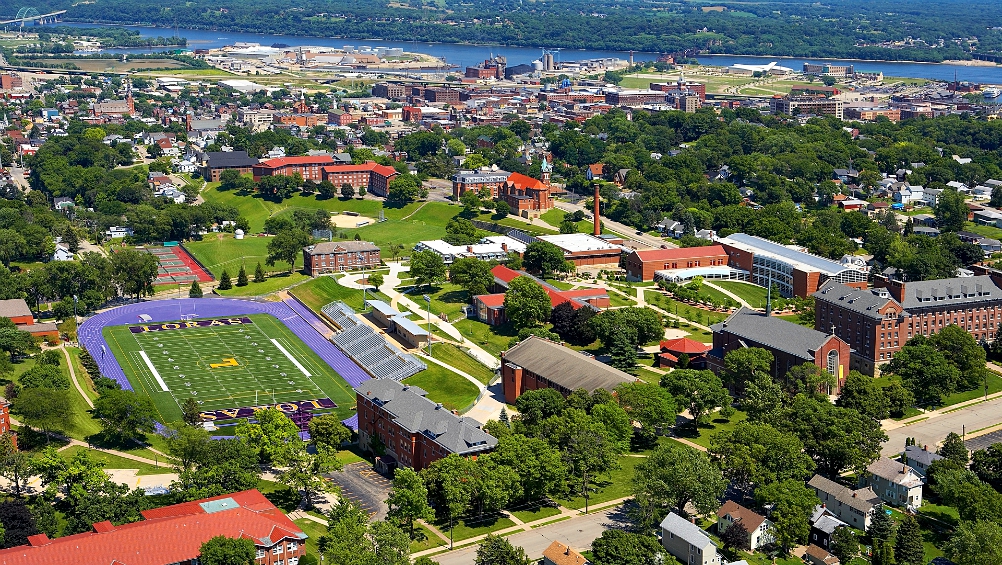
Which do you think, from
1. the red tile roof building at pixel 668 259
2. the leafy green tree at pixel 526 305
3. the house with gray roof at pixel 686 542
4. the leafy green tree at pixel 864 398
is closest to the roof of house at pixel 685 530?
the house with gray roof at pixel 686 542

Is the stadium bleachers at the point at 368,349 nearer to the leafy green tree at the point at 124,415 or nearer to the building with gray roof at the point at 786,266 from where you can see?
the leafy green tree at the point at 124,415

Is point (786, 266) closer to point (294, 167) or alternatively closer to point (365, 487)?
point (365, 487)

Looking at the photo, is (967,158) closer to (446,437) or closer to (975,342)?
(975,342)

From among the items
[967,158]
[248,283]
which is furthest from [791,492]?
[967,158]

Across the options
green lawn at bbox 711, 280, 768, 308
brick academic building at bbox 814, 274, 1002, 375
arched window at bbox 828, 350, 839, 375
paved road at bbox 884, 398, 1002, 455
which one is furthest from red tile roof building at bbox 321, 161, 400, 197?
paved road at bbox 884, 398, 1002, 455

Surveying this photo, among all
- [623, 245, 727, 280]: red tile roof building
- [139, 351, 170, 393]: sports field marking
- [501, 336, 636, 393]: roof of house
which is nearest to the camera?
[501, 336, 636, 393]: roof of house

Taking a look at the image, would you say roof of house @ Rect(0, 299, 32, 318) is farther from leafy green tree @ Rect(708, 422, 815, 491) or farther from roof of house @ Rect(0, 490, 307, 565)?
Result: leafy green tree @ Rect(708, 422, 815, 491)

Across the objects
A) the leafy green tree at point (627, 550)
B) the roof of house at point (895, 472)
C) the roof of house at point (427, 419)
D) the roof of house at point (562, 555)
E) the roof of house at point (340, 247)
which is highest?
the roof of house at point (427, 419)
